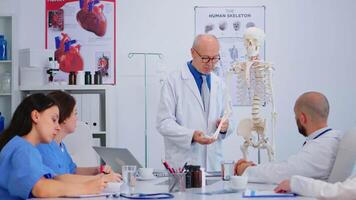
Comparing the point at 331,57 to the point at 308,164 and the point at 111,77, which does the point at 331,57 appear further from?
the point at 308,164

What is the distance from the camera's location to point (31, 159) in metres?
2.19

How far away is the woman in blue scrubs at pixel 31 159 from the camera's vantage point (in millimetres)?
2152

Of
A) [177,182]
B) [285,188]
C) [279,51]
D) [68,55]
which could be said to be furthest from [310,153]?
[68,55]

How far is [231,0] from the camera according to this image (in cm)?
509

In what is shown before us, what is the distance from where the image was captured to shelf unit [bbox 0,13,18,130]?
486 centimetres

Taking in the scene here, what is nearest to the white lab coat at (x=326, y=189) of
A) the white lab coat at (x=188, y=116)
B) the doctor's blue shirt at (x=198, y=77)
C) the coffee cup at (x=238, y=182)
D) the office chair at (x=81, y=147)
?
the coffee cup at (x=238, y=182)

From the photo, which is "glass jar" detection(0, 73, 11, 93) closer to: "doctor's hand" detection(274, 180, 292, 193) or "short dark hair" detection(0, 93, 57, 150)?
"short dark hair" detection(0, 93, 57, 150)

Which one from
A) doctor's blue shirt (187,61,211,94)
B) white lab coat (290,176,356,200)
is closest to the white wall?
doctor's blue shirt (187,61,211,94)

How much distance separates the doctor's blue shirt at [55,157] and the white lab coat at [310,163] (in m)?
1.06

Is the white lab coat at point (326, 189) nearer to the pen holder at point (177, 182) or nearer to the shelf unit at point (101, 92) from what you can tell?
the pen holder at point (177, 182)

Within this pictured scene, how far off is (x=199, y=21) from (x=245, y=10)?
17.3 inches

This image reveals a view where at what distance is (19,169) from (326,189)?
1.21m

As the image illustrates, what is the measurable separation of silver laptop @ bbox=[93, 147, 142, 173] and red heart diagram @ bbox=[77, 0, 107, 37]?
2.32 m

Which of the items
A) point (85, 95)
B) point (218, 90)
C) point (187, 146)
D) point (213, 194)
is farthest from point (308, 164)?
point (85, 95)
